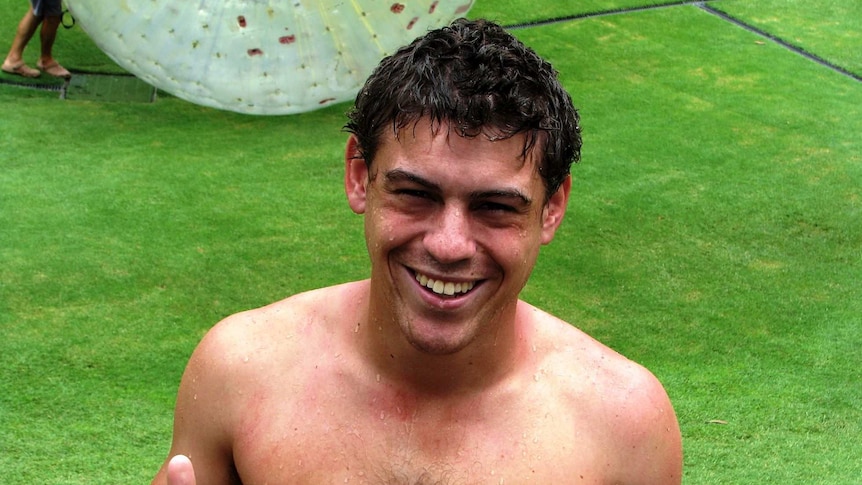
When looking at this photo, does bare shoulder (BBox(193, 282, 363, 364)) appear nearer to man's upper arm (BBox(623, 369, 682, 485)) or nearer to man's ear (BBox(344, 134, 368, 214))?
man's ear (BBox(344, 134, 368, 214))

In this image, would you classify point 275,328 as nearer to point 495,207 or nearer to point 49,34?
point 495,207

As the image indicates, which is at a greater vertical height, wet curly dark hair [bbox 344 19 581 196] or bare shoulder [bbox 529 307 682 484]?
wet curly dark hair [bbox 344 19 581 196]

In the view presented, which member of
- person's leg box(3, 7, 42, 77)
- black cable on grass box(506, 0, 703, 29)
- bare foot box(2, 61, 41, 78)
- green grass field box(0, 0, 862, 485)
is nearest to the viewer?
green grass field box(0, 0, 862, 485)

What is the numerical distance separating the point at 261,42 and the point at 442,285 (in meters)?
0.61

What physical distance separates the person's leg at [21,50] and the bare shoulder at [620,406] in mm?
5448

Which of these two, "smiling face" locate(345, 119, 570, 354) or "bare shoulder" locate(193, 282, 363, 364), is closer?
"smiling face" locate(345, 119, 570, 354)

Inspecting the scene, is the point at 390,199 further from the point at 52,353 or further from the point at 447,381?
the point at 52,353

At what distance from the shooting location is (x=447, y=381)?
1.84m

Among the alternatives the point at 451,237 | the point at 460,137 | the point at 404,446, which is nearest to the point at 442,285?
the point at 451,237

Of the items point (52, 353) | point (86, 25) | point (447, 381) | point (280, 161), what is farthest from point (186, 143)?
point (447, 381)

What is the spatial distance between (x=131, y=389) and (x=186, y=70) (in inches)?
89.2

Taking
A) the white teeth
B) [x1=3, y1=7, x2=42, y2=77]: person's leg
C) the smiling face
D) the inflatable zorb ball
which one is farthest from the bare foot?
the white teeth

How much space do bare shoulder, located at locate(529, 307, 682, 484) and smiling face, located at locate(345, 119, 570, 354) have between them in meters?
0.26

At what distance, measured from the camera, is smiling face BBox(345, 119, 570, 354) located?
1617 millimetres
